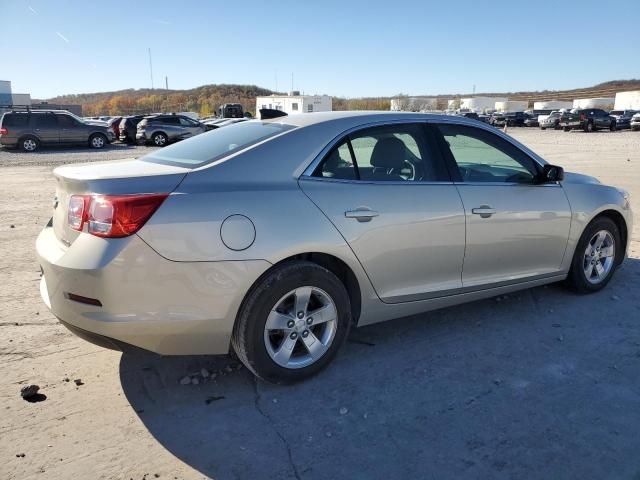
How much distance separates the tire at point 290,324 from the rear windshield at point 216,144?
2.77 ft

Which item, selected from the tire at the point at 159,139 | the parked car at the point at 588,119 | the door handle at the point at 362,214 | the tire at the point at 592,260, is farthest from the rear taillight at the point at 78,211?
the parked car at the point at 588,119

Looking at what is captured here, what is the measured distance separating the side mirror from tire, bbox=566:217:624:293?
0.69 metres

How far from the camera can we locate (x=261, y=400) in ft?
10.5

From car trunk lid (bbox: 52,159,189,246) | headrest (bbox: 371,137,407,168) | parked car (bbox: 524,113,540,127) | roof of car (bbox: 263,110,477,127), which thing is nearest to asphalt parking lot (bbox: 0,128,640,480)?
car trunk lid (bbox: 52,159,189,246)

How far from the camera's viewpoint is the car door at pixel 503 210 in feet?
13.0

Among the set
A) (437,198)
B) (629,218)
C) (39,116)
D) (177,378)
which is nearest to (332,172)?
(437,198)

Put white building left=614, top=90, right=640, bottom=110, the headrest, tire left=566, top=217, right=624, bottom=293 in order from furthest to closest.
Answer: white building left=614, top=90, right=640, bottom=110 → tire left=566, top=217, right=624, bottom=293 → the headrest

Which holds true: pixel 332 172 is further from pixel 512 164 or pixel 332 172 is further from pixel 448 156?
pixel 512 164

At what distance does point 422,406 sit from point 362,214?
4.01ft

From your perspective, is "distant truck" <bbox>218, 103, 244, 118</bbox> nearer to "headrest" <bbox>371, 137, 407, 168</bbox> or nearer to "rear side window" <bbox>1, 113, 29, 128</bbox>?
"rear side window" <bbox>1, 113, 29, 128</bbox>

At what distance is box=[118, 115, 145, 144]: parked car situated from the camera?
27500 millimetres

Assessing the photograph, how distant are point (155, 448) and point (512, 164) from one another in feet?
11.3

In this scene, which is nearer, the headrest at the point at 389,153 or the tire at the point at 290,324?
the tire at the point at 290,324

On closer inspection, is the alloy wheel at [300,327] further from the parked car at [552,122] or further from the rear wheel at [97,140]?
the parked car at [552,122]
